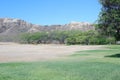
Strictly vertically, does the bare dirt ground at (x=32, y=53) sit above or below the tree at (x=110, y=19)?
below

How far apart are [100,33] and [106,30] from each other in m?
1.61

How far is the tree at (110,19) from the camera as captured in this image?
41781 mm

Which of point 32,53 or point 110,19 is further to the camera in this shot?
point 32,53

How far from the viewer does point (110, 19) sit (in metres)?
42.3

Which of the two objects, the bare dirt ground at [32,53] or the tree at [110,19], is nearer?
the tree at [110,19]

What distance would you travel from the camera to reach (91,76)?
806 inches

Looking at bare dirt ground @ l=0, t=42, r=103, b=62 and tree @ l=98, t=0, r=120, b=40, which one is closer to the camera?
tree @ l=98, t=0, r=120, b=40

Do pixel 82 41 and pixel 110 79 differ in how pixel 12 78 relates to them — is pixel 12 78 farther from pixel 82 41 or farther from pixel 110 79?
pixel 82 41

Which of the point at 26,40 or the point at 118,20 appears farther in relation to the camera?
the point at 26,40

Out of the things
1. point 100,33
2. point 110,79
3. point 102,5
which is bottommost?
point 110,79

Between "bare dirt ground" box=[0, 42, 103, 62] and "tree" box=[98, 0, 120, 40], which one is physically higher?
"tree" box=[98, 0, 120, 40]

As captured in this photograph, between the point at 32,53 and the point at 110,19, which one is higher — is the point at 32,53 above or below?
below

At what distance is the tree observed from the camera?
41781 millimetres

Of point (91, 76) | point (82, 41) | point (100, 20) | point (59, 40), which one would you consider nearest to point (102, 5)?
point (100, 20)
